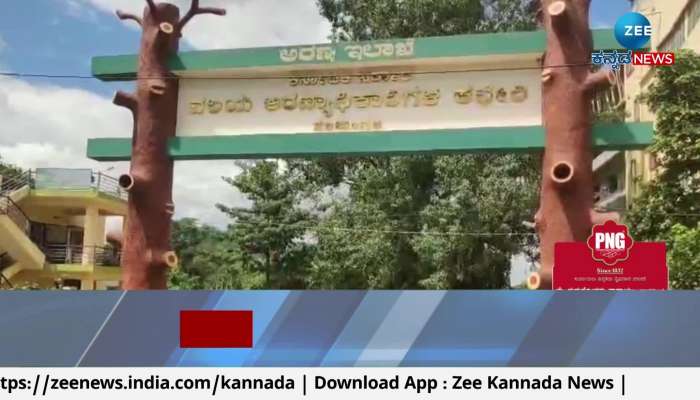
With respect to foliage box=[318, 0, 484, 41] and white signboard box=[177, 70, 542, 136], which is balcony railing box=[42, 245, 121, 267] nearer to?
foliage box=[318, 0, 484, 41]

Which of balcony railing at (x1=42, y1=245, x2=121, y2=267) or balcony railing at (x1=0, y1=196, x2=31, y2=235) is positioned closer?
balcony railing at (x1=0, y1=196, x2=31, y2=235)

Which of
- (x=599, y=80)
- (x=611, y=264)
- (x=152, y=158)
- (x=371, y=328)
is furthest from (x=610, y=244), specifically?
(x=152, y=158)

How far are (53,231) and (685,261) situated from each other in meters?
20.6

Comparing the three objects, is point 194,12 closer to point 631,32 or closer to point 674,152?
point 631,32

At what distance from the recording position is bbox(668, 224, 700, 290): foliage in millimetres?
9668

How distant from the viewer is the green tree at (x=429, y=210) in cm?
1455

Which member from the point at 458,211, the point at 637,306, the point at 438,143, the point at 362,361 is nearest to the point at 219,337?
the point at 362,361

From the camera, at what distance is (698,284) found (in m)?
9.56

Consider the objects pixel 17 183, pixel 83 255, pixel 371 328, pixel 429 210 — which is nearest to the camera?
pixel 371 328

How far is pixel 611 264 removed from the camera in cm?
596

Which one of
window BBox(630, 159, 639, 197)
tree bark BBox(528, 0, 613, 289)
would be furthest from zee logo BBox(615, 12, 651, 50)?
window BBox(630, 159, 639, 197)

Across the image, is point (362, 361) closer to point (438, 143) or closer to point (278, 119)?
point (438, 143)

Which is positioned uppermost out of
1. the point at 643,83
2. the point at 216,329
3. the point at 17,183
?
the point at 643,83

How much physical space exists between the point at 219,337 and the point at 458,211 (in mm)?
10120
